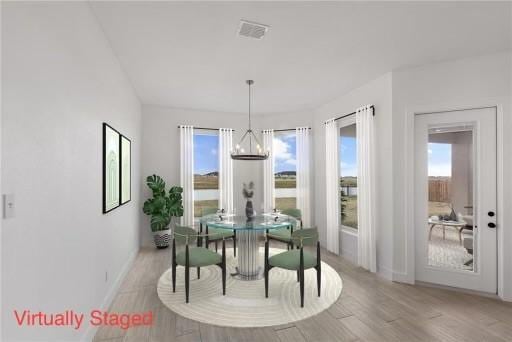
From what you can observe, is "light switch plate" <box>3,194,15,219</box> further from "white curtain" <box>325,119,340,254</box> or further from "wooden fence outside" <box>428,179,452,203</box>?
"white curtain" <box>325,119,340,254</box>

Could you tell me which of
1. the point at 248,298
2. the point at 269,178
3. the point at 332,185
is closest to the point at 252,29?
the point at 248,298

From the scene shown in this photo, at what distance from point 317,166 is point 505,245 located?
3.04 metres

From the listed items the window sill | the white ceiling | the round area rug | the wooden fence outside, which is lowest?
the round area rug

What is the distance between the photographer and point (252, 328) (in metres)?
2.42

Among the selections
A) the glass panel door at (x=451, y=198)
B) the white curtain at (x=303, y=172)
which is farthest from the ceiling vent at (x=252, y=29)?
the white curtain at (x=303, y=172)

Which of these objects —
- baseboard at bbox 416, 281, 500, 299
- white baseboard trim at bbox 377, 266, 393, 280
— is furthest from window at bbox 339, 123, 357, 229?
baseboard at bbox 416, 281, 500, 299

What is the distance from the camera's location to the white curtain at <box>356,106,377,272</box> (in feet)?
12.5

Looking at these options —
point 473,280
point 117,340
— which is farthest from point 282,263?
point 473,280

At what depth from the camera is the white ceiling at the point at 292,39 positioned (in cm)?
220

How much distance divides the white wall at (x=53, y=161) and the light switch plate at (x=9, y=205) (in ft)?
0.11

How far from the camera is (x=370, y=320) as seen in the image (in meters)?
2.54

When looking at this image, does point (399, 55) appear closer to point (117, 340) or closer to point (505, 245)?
point (505, 245)

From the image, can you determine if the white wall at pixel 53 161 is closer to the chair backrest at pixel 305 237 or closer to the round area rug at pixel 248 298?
the round area rug at pixel 248 298

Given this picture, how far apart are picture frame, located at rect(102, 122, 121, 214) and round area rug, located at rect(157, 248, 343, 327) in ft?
4.05
